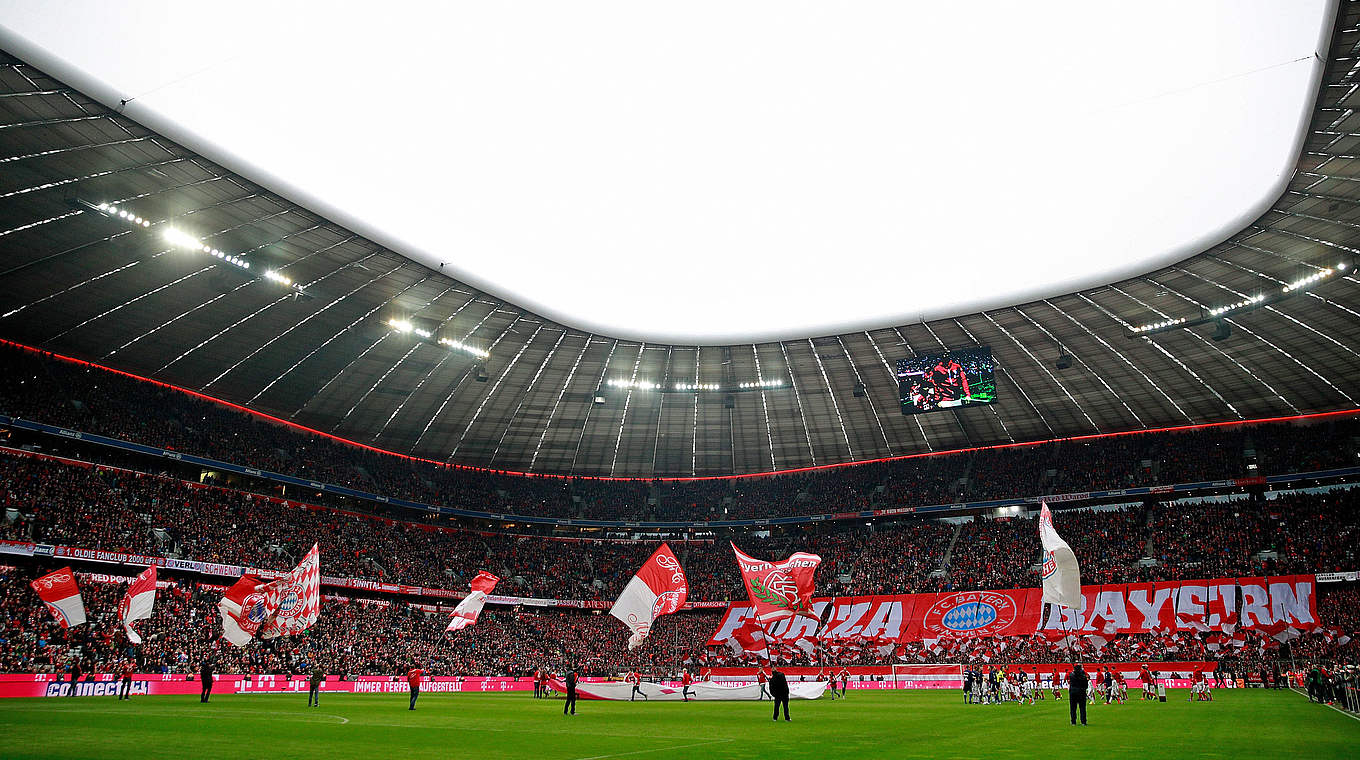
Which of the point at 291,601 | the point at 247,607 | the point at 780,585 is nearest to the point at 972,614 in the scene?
the point at 780,585

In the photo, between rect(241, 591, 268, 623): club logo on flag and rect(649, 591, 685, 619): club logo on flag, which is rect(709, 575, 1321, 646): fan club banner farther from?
rect(241, 591, 268, 623): club logo on flag

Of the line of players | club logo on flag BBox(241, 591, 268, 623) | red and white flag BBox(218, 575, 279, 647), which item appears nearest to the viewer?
red and white flag BBox(218, 575, 279, 647)

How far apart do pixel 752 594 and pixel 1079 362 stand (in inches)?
1048

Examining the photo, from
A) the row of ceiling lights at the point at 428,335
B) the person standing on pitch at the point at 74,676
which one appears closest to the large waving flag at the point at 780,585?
the row of ceiling lights at the point at 428,335

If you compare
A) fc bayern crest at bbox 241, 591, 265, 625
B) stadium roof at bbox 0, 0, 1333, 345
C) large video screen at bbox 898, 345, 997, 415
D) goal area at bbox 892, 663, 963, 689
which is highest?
stadium roof at bbox 0, 0, 1333, 345

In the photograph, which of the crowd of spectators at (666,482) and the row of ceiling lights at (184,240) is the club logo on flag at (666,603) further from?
the crowd of spectators at (666,482)

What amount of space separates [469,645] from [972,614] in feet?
105

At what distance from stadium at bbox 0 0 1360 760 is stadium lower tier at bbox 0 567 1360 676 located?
31 cm

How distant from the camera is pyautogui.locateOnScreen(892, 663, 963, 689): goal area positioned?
47.2 meters

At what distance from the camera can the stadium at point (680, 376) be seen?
23453mm

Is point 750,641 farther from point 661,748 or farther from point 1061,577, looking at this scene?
point 661,748

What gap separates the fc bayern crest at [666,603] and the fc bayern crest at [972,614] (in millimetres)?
28489

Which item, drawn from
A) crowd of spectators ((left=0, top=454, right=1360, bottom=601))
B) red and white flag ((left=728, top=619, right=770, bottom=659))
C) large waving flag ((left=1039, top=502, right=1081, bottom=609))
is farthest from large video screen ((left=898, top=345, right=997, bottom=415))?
red and white flag ((left=728, top=619, right=770, bottom=659))

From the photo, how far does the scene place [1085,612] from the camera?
50.5 metres
